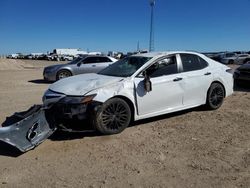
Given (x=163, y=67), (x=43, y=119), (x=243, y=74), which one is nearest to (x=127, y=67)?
(x=163, y=67)

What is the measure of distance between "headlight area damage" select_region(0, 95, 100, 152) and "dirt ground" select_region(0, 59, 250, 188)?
8.4 inches

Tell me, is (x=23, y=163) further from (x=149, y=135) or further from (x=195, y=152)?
(x=195, y=152)

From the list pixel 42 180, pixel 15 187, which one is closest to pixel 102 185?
pixel 42 180

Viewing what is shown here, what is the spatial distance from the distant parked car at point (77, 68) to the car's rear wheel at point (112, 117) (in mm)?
9243

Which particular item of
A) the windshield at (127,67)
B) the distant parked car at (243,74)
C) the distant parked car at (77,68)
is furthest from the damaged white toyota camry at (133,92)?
the distant parked car at (77,68)

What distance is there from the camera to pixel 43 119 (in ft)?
16.4

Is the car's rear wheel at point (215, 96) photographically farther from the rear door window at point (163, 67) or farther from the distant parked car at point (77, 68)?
the distant parked car at point (77, 68)

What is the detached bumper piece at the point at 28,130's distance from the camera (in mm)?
4559

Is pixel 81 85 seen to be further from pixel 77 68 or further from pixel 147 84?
pixel 77 68

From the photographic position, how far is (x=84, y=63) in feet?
48.4

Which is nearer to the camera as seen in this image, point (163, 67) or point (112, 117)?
point (112, 117)

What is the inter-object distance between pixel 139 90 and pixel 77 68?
940cm

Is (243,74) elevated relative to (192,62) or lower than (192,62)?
lower

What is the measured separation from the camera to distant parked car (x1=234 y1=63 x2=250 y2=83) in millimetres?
10711
